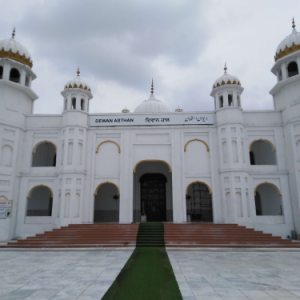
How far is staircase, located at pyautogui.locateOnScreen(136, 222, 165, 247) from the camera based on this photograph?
1197 cm

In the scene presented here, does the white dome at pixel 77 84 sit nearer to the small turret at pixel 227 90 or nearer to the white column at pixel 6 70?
the white column at pixel 6 70

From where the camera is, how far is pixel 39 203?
691 inches

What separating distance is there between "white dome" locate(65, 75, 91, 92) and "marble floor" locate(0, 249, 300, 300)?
982 cm

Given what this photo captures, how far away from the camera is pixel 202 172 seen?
15.8 meters

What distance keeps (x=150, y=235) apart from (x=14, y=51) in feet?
42.4

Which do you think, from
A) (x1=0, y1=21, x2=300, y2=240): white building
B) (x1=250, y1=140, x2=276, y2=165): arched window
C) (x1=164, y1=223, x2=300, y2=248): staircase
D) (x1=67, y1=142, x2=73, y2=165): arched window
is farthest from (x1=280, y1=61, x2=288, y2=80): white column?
(x1=67, y1=142, x2=73, y2=165): arched window

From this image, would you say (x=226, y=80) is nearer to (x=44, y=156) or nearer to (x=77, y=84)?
(x=77, y=84)

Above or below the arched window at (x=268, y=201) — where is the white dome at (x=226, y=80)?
above

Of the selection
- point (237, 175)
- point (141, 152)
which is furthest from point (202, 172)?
point (141, 152)

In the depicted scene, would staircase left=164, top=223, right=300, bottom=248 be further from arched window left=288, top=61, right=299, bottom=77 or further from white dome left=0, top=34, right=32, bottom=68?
white dome left=0, top=34, right=32, bottom=68

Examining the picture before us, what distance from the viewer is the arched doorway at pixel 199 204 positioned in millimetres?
18469

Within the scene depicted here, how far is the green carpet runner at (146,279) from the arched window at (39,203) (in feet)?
28.4

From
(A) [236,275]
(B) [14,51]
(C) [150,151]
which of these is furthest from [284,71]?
(B) [14,51]

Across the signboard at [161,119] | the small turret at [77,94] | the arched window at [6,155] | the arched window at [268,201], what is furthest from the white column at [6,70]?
the arched window at [268,201]
